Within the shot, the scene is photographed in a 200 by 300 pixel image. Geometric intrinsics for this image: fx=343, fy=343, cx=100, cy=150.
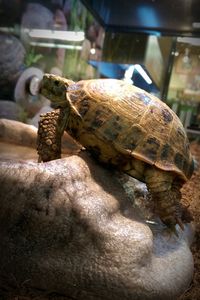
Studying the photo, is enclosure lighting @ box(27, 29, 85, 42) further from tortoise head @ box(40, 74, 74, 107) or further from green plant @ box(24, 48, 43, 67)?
tortoise head @ box(40, 74, 74, 107)

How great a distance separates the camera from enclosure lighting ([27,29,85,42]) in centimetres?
381

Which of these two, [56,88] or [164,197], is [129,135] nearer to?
[164,197]

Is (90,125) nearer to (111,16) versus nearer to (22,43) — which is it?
(22,43)

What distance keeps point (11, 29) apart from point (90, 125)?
5.96 ft

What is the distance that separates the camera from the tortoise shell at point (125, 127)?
2.21 m

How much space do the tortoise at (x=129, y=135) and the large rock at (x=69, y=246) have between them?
467 millimetres

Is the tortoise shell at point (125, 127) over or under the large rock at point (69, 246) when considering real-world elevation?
over

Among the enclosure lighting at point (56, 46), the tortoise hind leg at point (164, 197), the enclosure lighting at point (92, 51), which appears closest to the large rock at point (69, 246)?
the tortoise hind leg at point (164, 197)

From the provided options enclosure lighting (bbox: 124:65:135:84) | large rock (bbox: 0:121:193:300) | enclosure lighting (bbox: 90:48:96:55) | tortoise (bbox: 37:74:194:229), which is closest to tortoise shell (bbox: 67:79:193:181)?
tortoise (bbox: 37:74:194:229)

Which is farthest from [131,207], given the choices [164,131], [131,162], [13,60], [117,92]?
[13,60]

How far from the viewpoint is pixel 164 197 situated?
226 cm

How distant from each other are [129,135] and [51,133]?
1.80 feet

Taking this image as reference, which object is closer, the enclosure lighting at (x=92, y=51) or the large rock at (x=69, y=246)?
the large rock at (x=69, y=246)

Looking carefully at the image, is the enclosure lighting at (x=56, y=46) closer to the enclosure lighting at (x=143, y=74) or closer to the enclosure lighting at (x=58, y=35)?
the enclosure lighting at (x=58, y=35)
